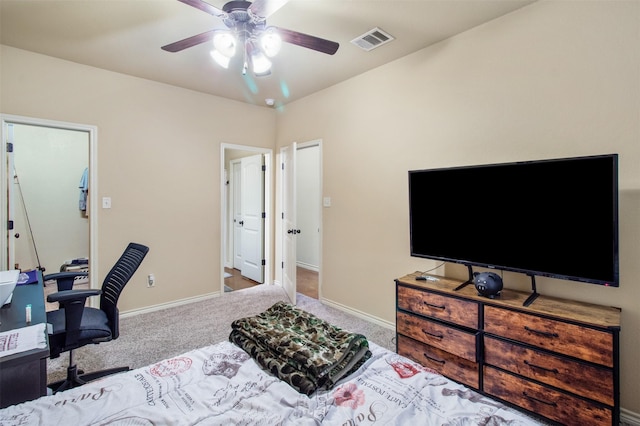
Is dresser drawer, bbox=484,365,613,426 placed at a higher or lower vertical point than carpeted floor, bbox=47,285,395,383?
higher

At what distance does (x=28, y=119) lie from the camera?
9.63 ft

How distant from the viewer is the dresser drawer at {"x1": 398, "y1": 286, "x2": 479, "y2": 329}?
6.88 ft

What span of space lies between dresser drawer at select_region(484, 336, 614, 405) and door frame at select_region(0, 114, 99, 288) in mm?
3745

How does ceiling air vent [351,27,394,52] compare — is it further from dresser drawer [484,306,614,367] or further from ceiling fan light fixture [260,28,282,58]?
dresser drawer [484,306,614,367]

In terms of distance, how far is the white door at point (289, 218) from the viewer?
402cm

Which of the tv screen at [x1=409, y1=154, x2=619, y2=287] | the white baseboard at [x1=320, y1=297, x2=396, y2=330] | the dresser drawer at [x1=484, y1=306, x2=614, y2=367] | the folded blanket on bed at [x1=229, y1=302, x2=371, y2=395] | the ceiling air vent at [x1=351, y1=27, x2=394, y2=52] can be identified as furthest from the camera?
the white baseboard at [x1=320, y1=297, x2=396, y2=330]

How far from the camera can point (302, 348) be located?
143 cm

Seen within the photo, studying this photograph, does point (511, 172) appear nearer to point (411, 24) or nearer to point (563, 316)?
point (563, 316)

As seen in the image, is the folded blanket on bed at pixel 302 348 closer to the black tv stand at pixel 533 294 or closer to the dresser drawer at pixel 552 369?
the dresser drawer at pixel 552 369

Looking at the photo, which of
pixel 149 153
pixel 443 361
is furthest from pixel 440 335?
pixel 149 153

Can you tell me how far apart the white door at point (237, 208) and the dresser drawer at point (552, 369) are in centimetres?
432

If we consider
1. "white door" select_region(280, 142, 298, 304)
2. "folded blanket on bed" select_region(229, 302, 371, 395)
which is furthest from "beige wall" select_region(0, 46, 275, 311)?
"folded blanket on bed" select_region(229, 302, 371, 395)

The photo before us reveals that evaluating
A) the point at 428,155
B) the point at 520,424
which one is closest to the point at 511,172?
the point at 428,155

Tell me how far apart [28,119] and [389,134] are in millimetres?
3476
